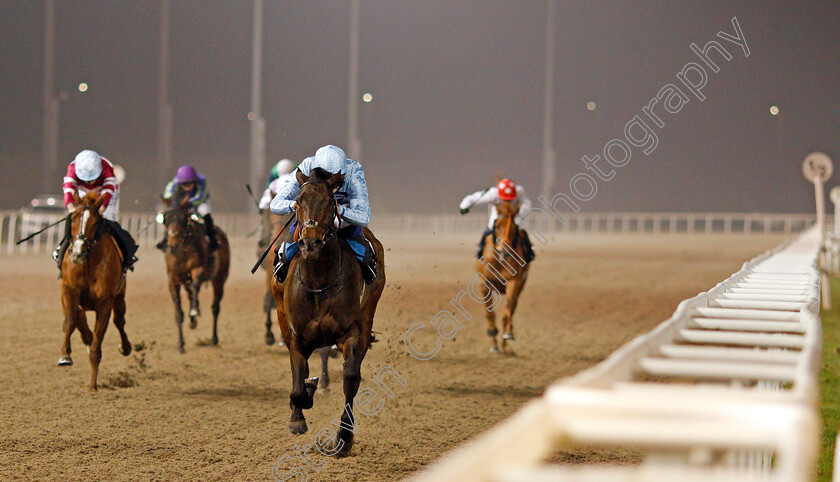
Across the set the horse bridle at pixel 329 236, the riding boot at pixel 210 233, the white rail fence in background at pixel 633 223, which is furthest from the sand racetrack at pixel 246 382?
the white rail fence in background at pixel 633 223

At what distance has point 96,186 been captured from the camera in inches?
324

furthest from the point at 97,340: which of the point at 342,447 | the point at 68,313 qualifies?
the point at 342,447

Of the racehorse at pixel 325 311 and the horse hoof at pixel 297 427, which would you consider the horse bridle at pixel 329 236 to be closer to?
the racehorse at pixel 325 311

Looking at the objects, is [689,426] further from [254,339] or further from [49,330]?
[49,330]

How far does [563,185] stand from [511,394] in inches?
1206

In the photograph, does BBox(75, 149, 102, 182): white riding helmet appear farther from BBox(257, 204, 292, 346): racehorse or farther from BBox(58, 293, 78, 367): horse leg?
BBox(257, 204, 292, 346): racehorse

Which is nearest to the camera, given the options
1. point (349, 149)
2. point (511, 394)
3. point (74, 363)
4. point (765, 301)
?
point (765, 301)

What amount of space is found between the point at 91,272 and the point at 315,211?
3232mm

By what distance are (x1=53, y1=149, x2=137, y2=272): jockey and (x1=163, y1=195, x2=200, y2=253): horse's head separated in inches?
76.7

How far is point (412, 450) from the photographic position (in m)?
5.98

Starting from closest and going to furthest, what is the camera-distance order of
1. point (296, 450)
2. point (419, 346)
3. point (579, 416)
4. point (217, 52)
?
point (579, 416) → point (296, 450) → point (419, 346) → point (217, 52)

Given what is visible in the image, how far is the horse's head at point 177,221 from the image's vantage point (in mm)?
10367

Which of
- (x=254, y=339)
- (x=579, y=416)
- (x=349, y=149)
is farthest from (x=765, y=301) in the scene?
(x=349, y=149)

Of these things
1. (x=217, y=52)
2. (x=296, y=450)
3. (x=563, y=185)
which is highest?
(x=217, y=52)
